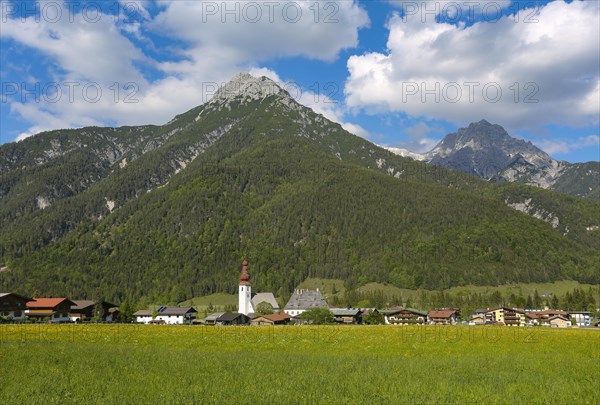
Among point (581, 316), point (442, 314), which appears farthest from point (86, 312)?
point (581, 316)

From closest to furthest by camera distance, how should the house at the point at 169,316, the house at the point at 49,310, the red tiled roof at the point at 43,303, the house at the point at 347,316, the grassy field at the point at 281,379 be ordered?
the grassy field at the point at 281,379 → the house at the point at 49,310 → the red tiled roof at the point at 43,303 → the house at the point at 347,316 → the house at the point at 169,316

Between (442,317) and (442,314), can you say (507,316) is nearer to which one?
(442,314)

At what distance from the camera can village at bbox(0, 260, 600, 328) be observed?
133750mm

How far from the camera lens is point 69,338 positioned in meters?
59.2

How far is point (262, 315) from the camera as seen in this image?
158500 mm

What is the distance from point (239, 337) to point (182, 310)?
400 feet

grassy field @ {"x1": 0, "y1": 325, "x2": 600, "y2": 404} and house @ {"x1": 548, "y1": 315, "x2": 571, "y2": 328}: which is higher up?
grassy field @ {"x1": 0, "y1": 325, "x2": 600, "y2": 404}

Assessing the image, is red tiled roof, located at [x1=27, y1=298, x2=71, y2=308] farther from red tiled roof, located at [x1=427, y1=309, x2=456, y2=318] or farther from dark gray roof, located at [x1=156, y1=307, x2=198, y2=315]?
red tiled roof, located at [x1=427, y1=309, x2=456, y2=318]

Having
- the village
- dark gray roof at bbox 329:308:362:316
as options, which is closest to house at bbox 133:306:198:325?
the village

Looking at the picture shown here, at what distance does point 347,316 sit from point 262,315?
29594 millimetres

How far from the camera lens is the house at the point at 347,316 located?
163 metres

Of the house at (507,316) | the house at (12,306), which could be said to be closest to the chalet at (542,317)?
the house at (507,316)

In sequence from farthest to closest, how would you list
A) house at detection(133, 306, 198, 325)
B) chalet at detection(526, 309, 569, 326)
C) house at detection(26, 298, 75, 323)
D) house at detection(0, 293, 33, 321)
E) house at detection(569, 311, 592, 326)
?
house at detection(569, 311, 592, 326), house at detection(133, 306, 198, 325), chalet at detection(526, 309, 569, 326), house at detection(26, 298, 75, 323), house at detection(0, 293, 33, 321)

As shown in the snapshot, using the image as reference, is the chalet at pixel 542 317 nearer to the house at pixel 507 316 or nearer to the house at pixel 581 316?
the house at pixel 507 316
